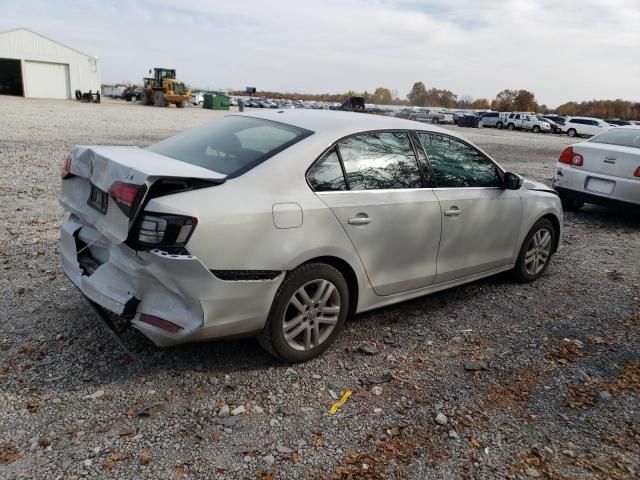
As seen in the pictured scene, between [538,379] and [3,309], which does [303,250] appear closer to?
[538,379]

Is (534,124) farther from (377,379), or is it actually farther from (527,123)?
(377,379)

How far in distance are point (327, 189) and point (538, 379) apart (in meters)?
1.90

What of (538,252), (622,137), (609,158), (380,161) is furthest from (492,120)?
(380,161)

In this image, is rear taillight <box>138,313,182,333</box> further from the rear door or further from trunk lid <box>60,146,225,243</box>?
the rear door

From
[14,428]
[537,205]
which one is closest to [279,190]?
[14,428]

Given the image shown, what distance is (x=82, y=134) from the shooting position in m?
16.8

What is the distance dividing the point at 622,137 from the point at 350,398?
23.7 feet

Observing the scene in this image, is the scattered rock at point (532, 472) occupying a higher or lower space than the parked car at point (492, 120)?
lower

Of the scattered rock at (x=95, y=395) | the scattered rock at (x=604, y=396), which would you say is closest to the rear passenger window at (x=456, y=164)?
the scattered rock at (x=604, y=396)

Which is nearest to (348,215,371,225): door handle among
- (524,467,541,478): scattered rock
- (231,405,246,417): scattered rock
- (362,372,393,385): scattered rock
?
(362,372,393,385): scattered rock

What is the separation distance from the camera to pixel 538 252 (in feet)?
16.7

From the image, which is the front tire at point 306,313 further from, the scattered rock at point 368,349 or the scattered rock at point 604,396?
the scattered rock at point 604,396

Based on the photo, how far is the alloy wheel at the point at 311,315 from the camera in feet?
10.5

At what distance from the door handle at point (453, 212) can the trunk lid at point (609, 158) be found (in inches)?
184
